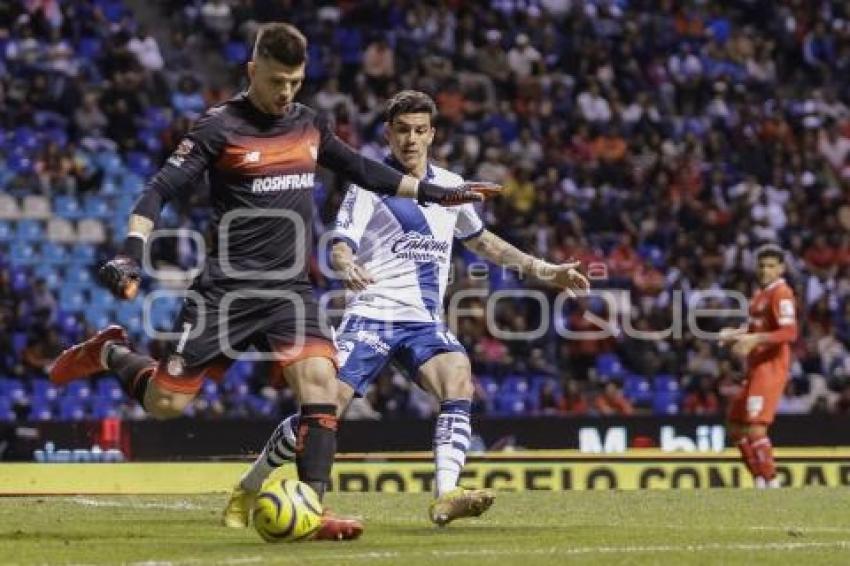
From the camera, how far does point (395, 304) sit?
38.2 feet

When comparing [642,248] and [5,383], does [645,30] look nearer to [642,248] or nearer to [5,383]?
[642,248]

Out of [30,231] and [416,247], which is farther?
[30,231]

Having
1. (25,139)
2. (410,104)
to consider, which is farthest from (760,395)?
(25,139)

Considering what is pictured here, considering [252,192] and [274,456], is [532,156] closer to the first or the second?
[274,456]

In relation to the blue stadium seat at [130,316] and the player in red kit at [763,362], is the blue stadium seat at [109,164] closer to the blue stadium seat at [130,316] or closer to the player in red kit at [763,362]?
the blue stadium seat at [130,316]

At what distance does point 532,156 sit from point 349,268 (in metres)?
15.6

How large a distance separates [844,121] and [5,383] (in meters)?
14.0

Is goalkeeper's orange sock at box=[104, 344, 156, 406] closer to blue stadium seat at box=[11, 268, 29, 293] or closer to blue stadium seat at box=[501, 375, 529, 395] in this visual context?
blue stadium seat at box=[11, 268, 29, 293]

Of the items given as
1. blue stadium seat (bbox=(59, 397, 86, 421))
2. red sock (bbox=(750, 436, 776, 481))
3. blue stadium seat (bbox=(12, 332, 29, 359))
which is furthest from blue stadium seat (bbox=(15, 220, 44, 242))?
red sock (bbox=(750, 436, 776, 481))

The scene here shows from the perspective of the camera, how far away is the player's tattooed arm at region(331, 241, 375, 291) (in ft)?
35.3

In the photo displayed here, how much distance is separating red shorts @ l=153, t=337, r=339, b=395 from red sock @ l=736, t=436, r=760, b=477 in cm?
793

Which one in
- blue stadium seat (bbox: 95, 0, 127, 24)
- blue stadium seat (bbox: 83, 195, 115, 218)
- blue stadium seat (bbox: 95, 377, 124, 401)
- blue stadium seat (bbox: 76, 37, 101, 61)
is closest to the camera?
blue stadium seat (bbox: 95, 377, 124, 401)

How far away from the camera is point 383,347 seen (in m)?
11.5

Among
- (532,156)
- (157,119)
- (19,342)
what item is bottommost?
(19,342)
